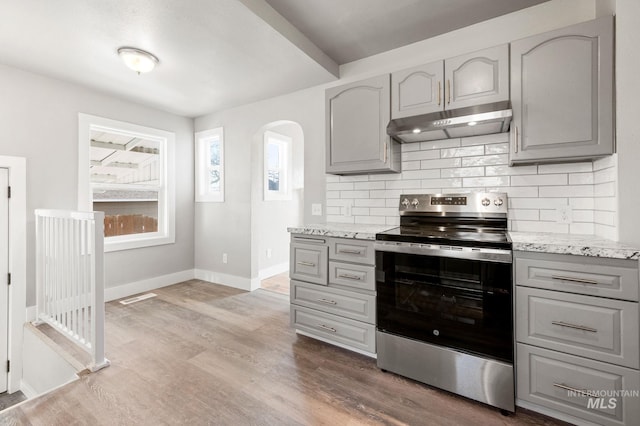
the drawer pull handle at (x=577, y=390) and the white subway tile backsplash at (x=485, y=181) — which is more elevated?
the white subway tile backsplash at (x=485, y=181)

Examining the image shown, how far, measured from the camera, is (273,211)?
468 cm

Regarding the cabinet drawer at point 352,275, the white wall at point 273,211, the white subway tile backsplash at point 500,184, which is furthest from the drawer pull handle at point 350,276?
the white wall at point 273,211

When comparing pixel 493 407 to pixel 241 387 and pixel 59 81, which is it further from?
pixel 59 81

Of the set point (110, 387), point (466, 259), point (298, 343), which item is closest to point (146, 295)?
point (110, 387)

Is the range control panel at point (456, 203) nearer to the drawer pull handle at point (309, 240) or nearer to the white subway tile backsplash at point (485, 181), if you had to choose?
the white subway tile backsplash at point (485, 181)

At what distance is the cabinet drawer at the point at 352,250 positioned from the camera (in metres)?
2.10

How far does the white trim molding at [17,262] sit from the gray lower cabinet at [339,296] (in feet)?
8.62

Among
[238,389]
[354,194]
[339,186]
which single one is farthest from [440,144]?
[238,389]

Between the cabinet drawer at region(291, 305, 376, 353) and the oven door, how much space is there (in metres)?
0.16

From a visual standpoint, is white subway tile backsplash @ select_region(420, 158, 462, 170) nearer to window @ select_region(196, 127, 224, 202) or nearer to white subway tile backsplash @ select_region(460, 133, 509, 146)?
white subway tile backsplash @ select_region(460, 133, 509, 146)

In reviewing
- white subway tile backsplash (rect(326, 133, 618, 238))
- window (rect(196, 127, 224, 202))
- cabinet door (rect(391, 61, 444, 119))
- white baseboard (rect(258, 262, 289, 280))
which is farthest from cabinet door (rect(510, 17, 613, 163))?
window (rect(196, 127, 224, 202))

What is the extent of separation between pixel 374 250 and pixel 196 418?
4.78 ft

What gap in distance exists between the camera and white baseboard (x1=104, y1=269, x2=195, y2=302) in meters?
3.47

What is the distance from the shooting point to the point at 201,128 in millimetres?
4348
